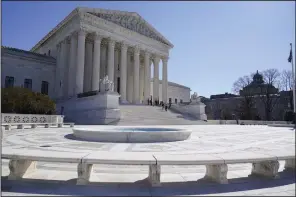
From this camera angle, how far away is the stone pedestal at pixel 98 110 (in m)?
32.3

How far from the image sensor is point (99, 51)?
43.8m

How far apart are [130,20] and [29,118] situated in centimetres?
3349

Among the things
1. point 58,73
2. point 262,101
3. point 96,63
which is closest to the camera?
point 96,63

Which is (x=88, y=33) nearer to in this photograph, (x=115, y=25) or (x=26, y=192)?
(x=115, y=25)

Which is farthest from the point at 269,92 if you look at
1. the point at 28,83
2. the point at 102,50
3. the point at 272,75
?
the point at 28,83

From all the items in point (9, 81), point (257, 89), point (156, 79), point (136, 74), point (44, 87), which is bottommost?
point (44, 87)

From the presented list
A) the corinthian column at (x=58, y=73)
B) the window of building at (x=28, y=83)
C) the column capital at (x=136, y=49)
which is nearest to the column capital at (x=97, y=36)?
the column capital at (x=136, y=49)

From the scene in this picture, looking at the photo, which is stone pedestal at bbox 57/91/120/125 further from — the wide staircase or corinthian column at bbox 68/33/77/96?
corinthian column at bbox 68/33/77/96

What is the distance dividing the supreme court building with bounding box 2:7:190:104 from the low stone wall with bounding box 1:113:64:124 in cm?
1576

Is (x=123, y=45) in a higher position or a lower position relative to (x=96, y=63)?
higher

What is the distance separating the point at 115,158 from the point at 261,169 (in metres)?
3.65

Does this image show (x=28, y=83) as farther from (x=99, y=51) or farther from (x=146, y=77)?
(x=146, y=77)

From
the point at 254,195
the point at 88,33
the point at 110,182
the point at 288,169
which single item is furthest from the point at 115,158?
the point at 88,33

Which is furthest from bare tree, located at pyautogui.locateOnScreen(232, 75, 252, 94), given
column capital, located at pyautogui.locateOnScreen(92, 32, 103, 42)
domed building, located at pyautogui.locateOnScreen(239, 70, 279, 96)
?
column capital, located at pyautogui.locateOnScreen(92, 32, 103, 42)
